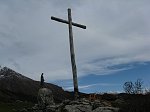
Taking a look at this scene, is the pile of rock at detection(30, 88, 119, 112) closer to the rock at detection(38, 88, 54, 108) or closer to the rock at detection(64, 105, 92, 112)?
the rock at detection(64, 105, 92, 112)

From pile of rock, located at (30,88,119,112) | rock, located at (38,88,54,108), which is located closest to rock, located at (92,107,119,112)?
pile of rock, located at (30,88,119,112)

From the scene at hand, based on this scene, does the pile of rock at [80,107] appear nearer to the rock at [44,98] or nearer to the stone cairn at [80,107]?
the stone cairn at [80,107]

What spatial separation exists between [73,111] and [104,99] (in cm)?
400

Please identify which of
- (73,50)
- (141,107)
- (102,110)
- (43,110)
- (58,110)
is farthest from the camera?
(73,50)

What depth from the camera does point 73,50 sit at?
89.9ft

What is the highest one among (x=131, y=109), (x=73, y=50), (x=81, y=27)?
(x=81, y=27)

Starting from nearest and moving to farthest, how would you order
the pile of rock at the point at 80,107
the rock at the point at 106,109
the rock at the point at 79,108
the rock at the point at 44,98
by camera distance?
the rock at the point at 106,109 < the pile of rock at the point at 80,107 < the rock at the point at 79,108 < the rock at the point at 44,98

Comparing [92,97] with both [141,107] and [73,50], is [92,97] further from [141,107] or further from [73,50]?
[141,107]

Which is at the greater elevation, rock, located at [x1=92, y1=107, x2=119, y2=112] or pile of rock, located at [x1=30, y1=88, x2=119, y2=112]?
pile of rock, located at [x1=30, y1=88, x2=119, y2=112]

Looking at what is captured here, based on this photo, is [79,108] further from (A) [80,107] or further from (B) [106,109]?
(B) [106,109]

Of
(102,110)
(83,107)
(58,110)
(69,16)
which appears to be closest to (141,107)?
(102,110)

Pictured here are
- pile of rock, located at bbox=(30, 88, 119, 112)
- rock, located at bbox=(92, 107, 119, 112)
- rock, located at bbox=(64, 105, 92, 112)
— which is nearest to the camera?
rock, located at bbox=(92, 107, 119, 112)

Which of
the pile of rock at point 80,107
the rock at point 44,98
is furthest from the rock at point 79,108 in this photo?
the rock at point 44,98

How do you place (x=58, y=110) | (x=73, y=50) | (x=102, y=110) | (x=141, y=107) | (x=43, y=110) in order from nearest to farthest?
(x=141, y=107) → (x=102, y=110) → (x=58, y=110) → (x=43, y=110) → (x=73, y=50)
